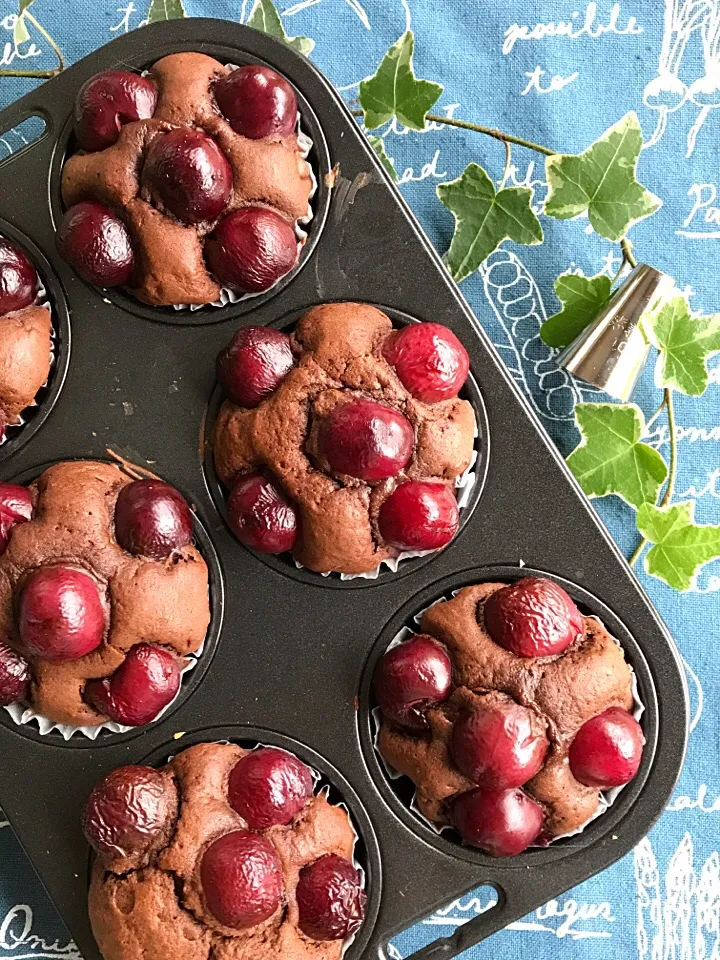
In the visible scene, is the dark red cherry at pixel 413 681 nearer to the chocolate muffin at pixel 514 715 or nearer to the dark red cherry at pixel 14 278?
the chocolate muffin at pixel 514 715

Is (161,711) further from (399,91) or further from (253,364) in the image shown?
(399,91)

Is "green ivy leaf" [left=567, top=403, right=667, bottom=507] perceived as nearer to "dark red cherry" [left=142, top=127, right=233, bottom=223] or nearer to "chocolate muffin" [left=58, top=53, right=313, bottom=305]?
"chocolate muffin" [left=58, top=53, right=313, bottom=305]

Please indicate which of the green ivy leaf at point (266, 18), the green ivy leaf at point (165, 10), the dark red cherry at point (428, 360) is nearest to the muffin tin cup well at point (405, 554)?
the dark red cherry at point (428, 360)

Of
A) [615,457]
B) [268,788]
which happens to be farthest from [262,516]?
[615,457]

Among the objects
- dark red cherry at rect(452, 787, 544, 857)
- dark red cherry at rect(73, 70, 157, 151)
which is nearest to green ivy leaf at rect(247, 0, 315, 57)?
dark red cherry at rect(73, 70, 157, 151)

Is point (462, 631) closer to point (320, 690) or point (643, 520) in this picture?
point (320, 690)

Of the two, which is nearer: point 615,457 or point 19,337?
point 19,337
